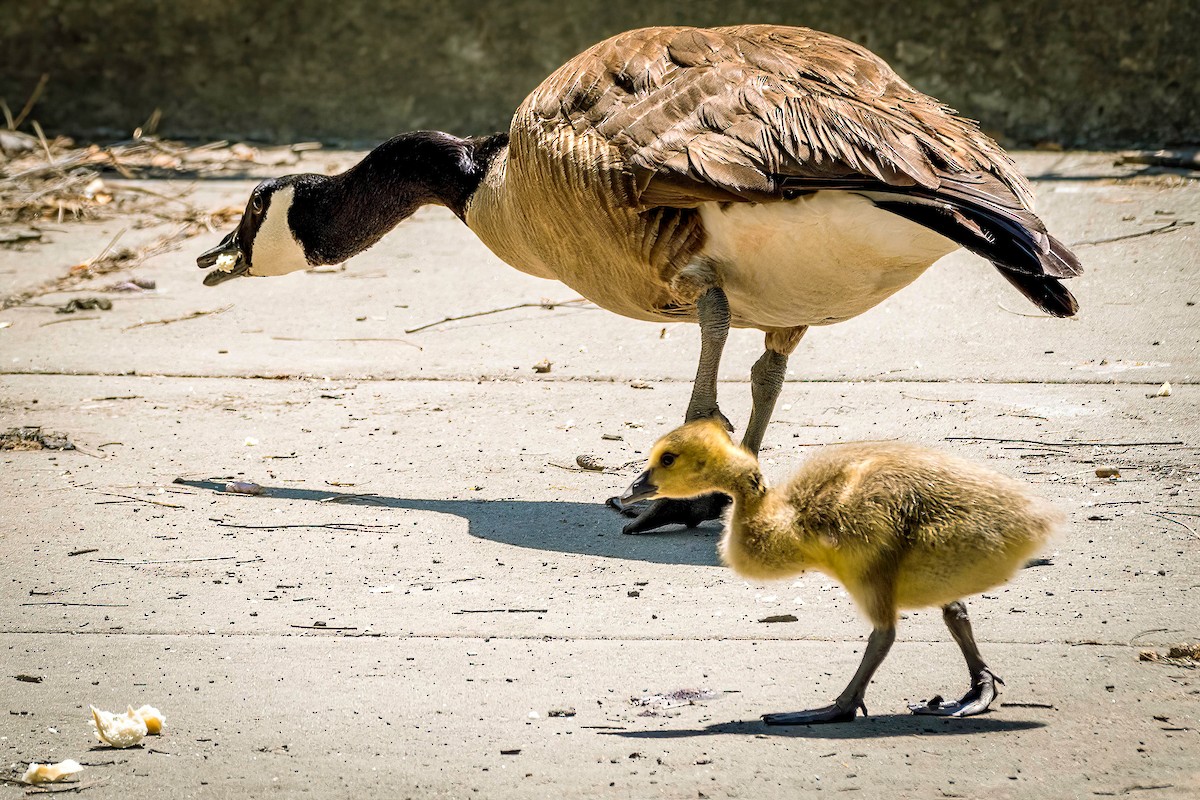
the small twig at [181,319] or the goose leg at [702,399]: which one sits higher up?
the goose leg at [702,399]

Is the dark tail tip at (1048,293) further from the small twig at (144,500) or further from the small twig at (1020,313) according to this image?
the small twig at (1020,313)

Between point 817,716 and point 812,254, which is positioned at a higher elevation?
point 812,254

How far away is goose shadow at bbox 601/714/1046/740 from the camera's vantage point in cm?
322

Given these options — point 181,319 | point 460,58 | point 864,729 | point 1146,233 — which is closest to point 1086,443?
point 864,729

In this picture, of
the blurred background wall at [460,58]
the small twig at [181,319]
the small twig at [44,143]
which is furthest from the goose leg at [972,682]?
A: the small twig at [44,143]

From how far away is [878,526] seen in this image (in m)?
3.16

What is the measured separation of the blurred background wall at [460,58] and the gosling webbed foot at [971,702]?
7463 millimetres

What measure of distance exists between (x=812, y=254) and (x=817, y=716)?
1.75m

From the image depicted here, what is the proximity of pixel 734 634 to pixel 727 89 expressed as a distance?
1748 mm

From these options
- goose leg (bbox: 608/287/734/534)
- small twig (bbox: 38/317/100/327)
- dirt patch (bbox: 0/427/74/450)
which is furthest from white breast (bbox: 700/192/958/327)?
small twig (bbox: 38/317/100/327)

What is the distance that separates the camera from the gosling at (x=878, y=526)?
3.14m

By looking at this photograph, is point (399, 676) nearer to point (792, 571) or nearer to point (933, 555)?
point (792, 571)

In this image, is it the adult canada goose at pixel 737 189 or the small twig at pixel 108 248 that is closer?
the adult canada goose at pixel 737 189

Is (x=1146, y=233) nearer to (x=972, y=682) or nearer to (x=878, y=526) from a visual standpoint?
(x=972, y=682)
